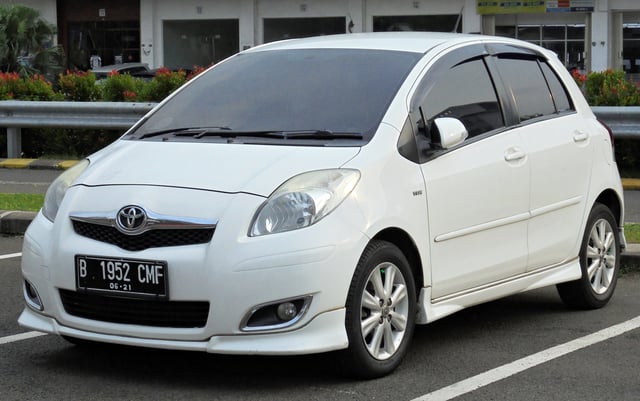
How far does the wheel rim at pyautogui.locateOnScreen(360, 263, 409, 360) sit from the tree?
2133 cm

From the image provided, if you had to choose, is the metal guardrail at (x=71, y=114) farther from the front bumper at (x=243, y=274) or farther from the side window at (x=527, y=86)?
the front bumper at (x=243, y=274)

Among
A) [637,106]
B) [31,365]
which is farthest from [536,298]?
[637,106]

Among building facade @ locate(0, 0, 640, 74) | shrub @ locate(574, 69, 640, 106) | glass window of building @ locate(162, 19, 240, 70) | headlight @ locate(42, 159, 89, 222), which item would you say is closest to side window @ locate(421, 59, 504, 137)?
headlight @ locate(42, 159, 89, 222)

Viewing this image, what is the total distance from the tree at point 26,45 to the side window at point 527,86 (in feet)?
65.9

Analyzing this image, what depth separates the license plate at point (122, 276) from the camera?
4941 millimetres

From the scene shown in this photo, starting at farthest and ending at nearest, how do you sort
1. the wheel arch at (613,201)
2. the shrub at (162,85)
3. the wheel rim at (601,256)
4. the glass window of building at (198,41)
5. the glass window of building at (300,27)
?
the glass window of building at (198,41), the glass window of building at (300,27), the shrub at (162,85), the wheel arch at (613,201), the wheel rim at (601,256)

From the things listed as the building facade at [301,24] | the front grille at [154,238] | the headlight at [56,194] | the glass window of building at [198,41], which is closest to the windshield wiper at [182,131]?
the headlight at [56,194]

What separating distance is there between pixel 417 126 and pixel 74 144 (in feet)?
37.5

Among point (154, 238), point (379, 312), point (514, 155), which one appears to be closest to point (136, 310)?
point (154, 238)

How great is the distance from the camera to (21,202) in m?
10.8

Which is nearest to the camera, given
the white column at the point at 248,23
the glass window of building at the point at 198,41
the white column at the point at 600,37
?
the white column at the point at 600,37

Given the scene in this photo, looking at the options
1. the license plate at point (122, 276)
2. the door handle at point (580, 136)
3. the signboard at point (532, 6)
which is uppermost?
the signboard at point (532, 6)

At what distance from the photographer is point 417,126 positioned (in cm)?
570

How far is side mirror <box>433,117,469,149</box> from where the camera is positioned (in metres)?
5.64
